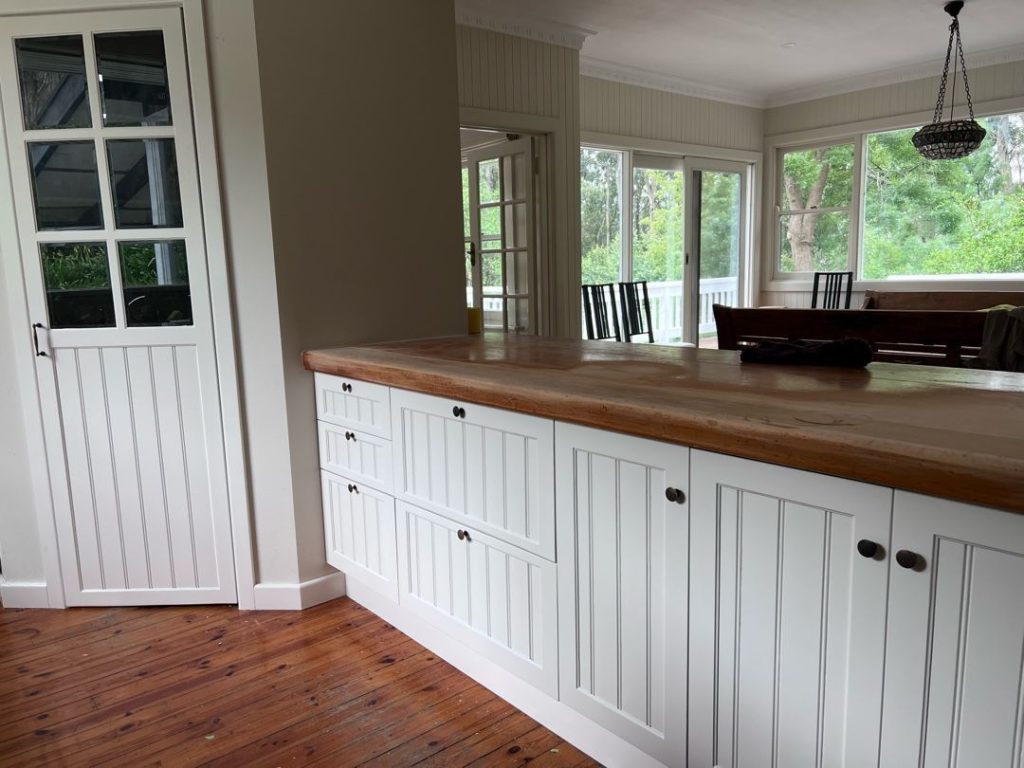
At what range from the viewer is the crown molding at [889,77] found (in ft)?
18.7

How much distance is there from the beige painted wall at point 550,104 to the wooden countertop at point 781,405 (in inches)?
113

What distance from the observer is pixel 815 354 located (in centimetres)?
174

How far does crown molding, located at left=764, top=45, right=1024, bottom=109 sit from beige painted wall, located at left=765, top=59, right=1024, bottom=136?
4cm

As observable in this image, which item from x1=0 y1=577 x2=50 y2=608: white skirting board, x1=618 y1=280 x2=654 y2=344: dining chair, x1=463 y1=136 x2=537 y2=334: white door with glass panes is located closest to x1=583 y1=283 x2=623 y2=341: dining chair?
x1=618 y1=280 x2=654 y2=344: dining chair

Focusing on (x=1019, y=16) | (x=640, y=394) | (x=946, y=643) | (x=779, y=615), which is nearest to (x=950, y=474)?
(x=946, y=643)

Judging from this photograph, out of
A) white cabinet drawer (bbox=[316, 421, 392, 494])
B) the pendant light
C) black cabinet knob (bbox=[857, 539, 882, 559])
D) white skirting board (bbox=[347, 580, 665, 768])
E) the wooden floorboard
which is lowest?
the wooden floorboard

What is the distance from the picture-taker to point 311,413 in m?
2.52

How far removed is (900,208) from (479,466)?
6255 mm

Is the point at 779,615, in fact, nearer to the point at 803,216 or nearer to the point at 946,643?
the point at 946,643

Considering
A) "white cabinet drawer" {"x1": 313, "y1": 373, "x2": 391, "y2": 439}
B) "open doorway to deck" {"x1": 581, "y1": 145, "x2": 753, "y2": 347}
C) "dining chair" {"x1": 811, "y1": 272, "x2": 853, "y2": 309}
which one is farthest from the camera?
"dining chair" {"x1": 811, "y1": 272, "x2": 853, "y2": 309}

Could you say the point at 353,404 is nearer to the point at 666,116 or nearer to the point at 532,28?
the point at 532,28

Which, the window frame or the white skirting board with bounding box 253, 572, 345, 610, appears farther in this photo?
the window frame

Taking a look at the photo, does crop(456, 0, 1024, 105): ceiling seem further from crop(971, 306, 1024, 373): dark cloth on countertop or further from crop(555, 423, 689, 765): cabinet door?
crop(555, 423, 689, 765): cabinet door

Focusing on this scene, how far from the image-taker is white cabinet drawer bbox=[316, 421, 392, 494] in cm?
222
